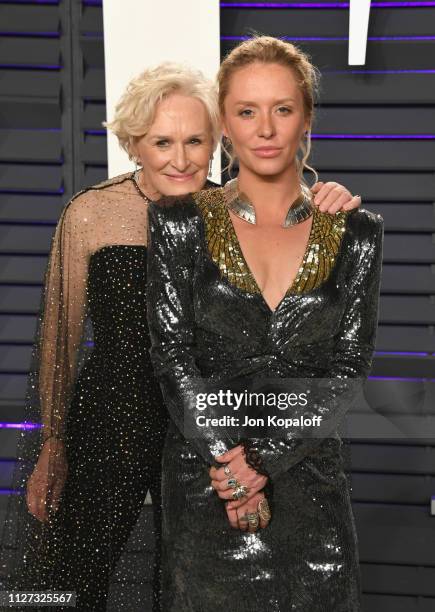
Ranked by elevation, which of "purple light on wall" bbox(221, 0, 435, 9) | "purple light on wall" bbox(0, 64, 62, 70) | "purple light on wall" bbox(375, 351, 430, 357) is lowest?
"purple light on wall" bbox(375, 351, 430, 357)

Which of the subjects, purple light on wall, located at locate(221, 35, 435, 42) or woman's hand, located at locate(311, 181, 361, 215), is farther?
purple light on wall, located at locate(221, 35, 435, 42)

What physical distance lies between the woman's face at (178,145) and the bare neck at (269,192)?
12.4 inches

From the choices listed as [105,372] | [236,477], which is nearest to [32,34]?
[105,372]

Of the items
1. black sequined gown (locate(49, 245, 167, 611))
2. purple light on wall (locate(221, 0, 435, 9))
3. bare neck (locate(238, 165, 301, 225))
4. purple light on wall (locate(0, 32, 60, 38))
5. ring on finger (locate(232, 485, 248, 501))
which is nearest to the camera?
ring on finger (locate(232, 485, 248, 501))

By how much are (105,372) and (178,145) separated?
20.2 inches

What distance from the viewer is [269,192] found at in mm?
1691

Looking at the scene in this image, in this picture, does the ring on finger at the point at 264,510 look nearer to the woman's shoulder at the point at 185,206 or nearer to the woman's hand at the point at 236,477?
the woman's hand at the point at 236,477

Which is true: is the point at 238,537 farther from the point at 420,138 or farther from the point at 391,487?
the point at 420,138

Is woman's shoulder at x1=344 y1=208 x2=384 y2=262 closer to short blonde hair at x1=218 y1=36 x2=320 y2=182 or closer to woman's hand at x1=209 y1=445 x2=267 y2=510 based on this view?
short blonde hair at x1=218 y1=36 x2=320 y2=182

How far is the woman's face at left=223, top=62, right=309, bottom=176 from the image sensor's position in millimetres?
1620

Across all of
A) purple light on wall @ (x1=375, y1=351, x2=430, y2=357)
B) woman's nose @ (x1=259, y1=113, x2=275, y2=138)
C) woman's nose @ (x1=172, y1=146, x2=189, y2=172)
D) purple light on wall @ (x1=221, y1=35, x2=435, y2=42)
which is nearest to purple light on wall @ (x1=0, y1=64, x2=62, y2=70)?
purple light on wall @ (x1=221, y1=35, x2=435, y2=42)

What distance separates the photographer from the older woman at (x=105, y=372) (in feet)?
6.50

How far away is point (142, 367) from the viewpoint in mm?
1978

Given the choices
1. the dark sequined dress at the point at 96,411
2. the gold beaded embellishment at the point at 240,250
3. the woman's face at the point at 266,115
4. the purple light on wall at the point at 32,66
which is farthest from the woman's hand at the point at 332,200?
the purple light on wall at the point at 32,66
